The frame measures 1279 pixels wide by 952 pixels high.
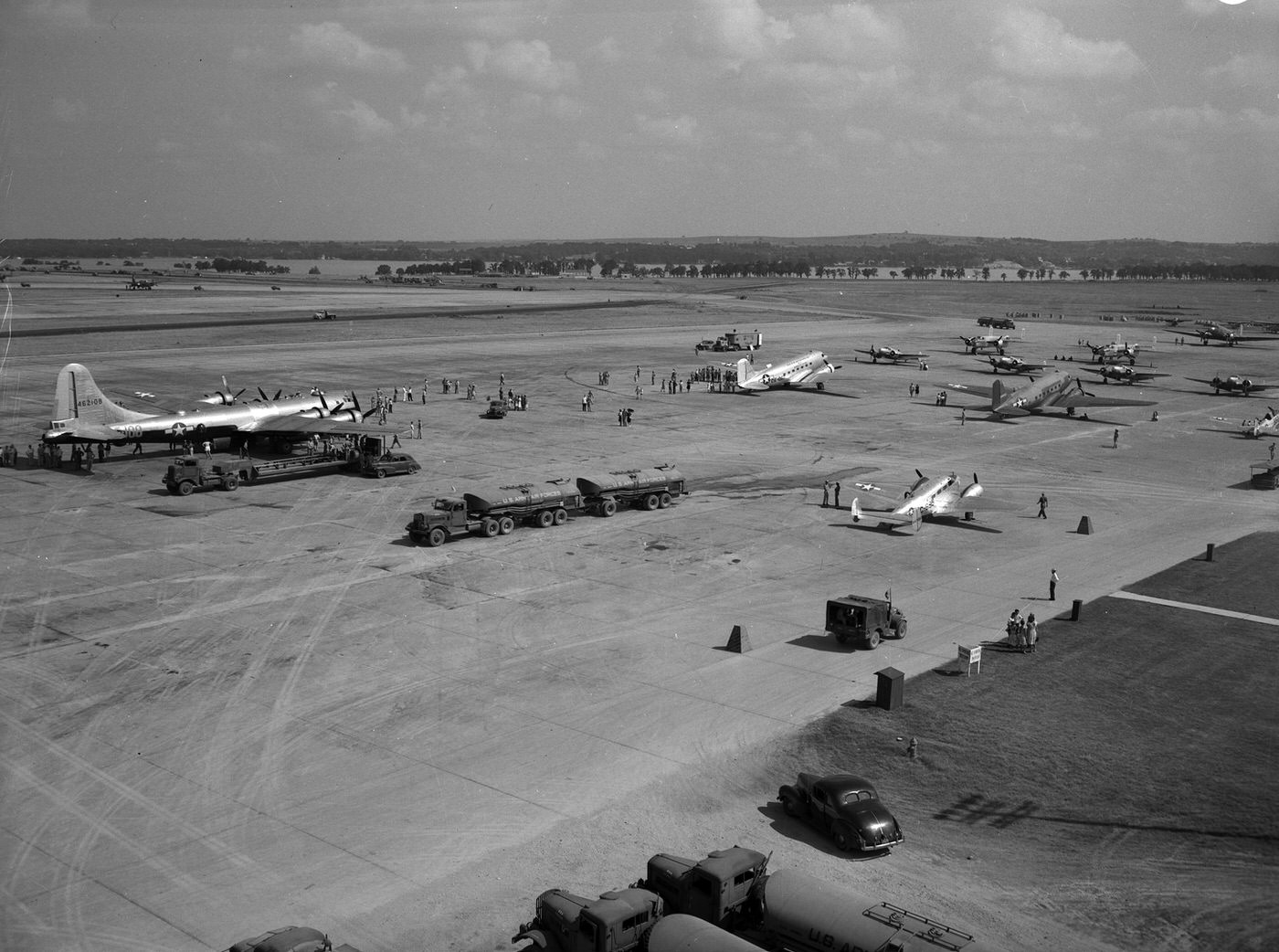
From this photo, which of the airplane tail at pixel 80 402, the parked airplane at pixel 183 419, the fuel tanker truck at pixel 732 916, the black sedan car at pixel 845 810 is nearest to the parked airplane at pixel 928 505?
the black sedan car at pixel 845 810

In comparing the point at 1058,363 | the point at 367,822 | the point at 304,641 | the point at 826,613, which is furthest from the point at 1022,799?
the point at 1058,363

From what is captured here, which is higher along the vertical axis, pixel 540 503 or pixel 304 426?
pixel 304 426

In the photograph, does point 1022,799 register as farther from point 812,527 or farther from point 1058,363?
point 1058,363

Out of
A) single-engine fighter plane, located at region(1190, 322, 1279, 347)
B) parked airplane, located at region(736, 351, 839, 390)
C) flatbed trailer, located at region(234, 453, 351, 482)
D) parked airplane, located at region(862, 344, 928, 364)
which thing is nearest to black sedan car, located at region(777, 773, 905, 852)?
flatbed trailer, located at region(234, 453, 351, 482)

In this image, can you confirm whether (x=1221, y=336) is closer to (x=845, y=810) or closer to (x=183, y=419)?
(x=183, y=419)

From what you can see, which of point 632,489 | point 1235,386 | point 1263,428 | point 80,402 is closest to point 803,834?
point 632,489

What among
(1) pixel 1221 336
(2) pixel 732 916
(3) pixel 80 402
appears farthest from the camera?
(1) pixel 1221 336

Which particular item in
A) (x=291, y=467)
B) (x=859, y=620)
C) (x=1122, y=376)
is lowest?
(x=859, y=620)

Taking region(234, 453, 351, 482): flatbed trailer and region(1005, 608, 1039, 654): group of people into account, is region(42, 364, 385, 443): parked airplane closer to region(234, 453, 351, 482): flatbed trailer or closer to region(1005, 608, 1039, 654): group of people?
region(234, 453, 351, 482): flatbed trailer
